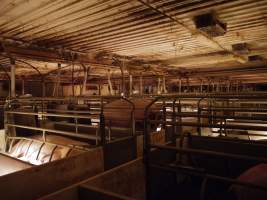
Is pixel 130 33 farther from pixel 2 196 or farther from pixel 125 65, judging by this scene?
pixel 2 196

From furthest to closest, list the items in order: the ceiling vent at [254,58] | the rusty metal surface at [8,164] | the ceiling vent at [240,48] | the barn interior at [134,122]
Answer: the ceiling vent at [254,58] → the ceiling vent at [240,48] → the rusty metal surface at [8,164] → the barn interior at [134,122]

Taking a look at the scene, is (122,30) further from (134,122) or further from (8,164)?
(8,164)

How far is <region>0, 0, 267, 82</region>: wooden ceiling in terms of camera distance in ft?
9.23

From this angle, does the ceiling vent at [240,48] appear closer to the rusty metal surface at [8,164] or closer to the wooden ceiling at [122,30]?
the wooden ceiling at [122,30]

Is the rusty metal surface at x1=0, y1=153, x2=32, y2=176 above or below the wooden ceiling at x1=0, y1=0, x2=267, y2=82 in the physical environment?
below

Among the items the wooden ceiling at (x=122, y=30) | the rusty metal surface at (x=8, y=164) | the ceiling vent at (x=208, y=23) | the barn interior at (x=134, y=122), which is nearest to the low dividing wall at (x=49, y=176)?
the barn interior at (x=134, y=122)

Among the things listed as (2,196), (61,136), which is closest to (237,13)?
(2,196)

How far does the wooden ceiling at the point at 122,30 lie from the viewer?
2814mm

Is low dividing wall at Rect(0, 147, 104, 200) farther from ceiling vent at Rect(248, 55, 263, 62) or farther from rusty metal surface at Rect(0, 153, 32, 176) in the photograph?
ceiling vent at Rect(248, 55, 263, 62)

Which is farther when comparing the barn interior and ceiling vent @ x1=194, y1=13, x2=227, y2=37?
ceiling vent @ x1=194, y1=13, x2=227, y2=37

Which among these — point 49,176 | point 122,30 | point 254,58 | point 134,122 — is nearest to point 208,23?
point 122,30

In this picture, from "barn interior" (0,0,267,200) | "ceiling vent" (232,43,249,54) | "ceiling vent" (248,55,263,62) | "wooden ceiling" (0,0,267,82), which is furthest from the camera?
"ceiling vent" (248,55,263,62)

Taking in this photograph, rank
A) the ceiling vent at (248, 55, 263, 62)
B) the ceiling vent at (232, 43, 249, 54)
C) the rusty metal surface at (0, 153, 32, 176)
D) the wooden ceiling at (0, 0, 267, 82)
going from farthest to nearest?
the ceiling vent at (248, 55, 263, 62), the ceiling vent at (232, 43, 249, 54), the rusty metal surface at (0, 153, 32, 176), the wooden ceiling at (0, 0, 267, 82)

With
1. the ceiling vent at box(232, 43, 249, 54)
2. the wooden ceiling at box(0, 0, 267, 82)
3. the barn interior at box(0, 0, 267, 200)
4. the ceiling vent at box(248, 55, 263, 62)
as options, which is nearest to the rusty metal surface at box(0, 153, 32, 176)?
the barn interior at box(0, 0, 267, 200)
